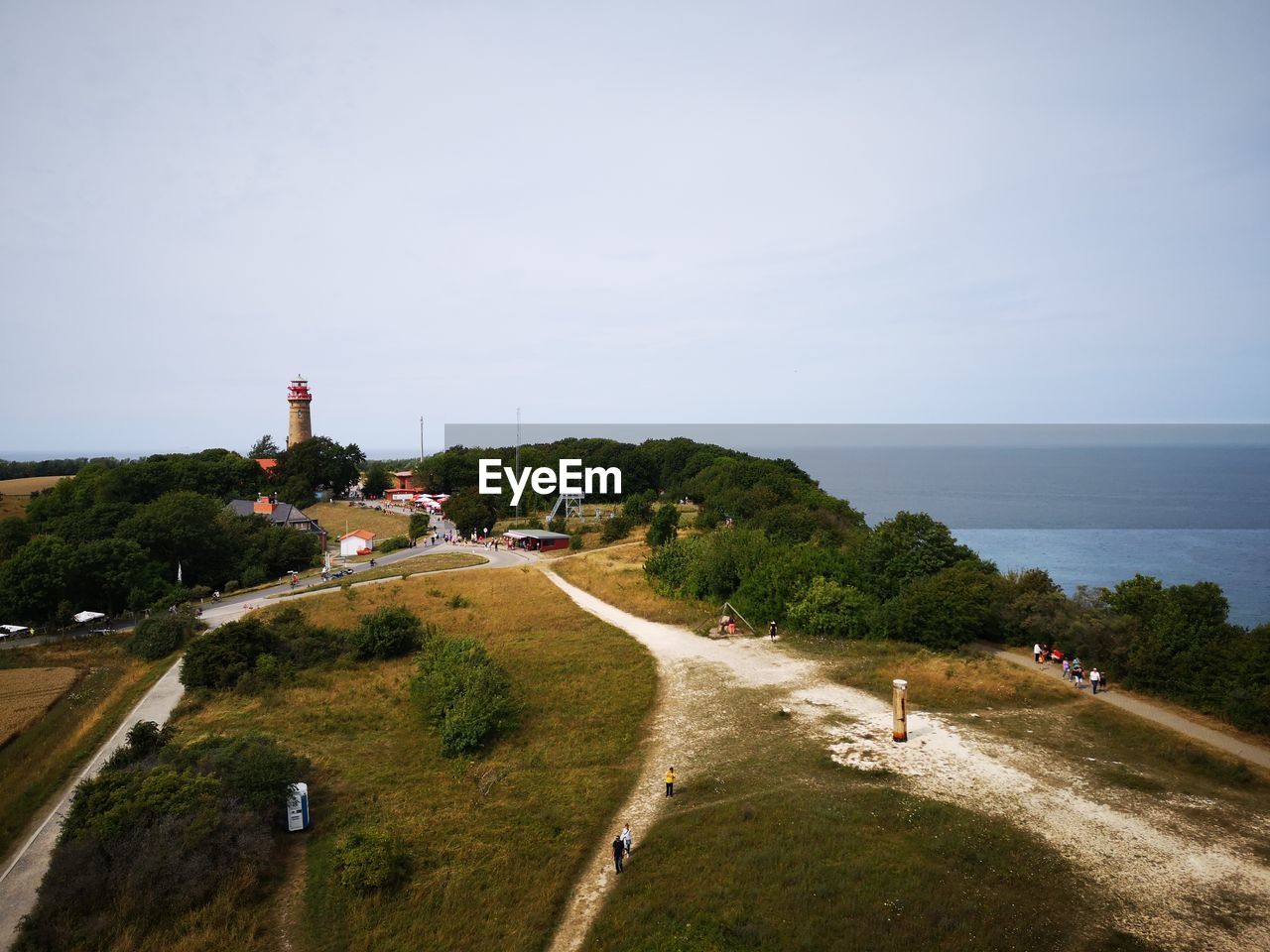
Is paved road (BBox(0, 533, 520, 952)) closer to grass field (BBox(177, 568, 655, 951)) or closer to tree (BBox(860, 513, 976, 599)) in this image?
grass field (BBox(177, 568, 655, 951))

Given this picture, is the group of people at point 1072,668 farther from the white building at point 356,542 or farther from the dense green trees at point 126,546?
the white building at point 356,542

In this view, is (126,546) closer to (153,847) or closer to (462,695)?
(462,695)

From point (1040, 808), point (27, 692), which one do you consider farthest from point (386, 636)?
point (1040, 808)

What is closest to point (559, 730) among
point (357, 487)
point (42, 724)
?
point (42, 724)

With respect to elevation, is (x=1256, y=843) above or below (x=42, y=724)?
above

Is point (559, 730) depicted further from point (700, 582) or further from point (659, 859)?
point (700, 582)

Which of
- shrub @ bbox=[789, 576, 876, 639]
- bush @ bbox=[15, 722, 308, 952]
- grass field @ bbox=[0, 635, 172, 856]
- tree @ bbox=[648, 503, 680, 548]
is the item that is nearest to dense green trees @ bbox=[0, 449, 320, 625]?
grass field @ bbox=[0, 635, 172, 856]

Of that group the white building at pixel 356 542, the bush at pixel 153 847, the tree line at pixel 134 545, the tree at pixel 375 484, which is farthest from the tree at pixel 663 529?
the tree at pixel 375 484
